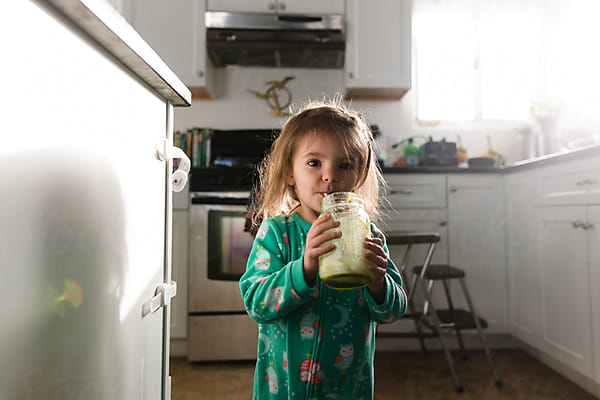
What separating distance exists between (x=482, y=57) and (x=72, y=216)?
2.99 m

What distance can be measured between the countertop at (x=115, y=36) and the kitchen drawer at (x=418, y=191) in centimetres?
163

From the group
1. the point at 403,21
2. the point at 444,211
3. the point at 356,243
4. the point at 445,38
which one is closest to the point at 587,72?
the point at 445,38

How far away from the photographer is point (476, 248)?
2.09 metres

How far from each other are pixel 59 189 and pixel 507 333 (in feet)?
7.60

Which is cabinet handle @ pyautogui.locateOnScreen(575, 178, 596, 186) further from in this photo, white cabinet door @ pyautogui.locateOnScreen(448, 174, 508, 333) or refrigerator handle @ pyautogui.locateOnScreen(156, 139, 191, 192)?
refrigerator handle @ pyautogui.locateOnScreen(156, 139, 191, 192)

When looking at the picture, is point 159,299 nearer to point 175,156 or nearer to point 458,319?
point 175,156

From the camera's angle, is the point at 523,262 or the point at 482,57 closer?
the point at 523,262

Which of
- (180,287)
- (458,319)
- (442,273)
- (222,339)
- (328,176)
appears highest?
(328,176)

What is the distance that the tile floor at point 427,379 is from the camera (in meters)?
1.52

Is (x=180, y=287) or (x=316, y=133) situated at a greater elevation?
(x=316, y=133)

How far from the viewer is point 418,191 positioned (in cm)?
207

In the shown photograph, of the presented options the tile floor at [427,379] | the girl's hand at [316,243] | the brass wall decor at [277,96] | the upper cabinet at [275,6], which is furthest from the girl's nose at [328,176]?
the brass wall decor at [277,96]

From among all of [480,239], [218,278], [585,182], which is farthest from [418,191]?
[218,278]

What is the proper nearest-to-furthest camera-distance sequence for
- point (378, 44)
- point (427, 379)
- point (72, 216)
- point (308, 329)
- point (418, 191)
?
point (72, 216) → point (308, 329) → point (427, 379) → point (418, 191) → point (378, 44)
